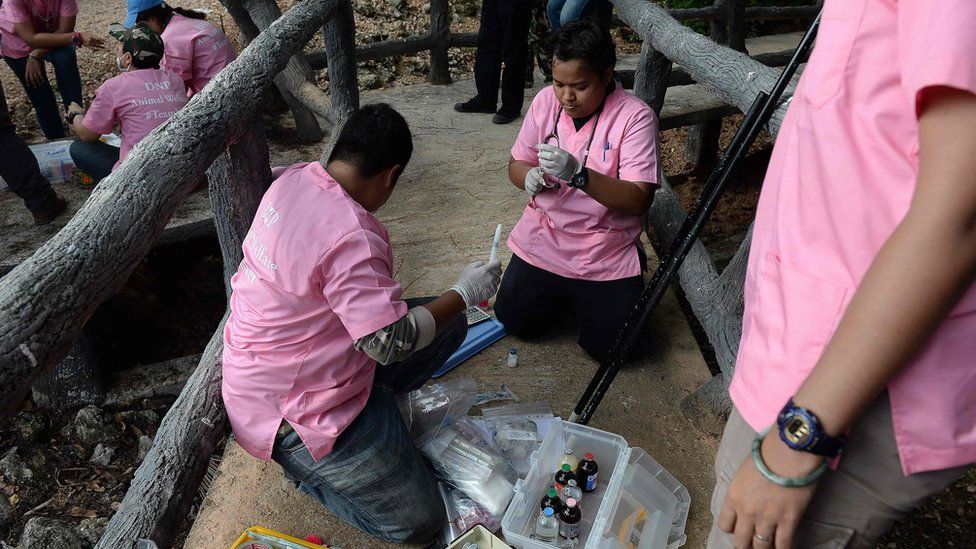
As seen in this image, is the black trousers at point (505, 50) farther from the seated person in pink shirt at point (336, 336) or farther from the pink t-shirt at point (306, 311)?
the pink t-shirt at point (306, 311)

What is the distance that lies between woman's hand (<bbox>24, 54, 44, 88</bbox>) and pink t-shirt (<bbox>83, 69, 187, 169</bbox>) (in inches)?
74.6

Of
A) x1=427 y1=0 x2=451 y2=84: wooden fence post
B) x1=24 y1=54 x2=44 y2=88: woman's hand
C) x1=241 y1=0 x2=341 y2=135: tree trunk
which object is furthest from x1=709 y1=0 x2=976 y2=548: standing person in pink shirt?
x1=24 y1=54 x2=44 y2=88: woman's hand

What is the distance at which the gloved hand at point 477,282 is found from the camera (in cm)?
232

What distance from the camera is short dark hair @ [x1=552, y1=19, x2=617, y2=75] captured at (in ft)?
8.63

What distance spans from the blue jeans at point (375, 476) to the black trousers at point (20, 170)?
3217mm

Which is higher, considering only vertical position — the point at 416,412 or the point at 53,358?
the point at 53,358

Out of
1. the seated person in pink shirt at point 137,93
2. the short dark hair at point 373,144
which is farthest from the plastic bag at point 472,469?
the seated person in pink shirt at point 137,93

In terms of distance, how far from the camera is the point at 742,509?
0.92 m

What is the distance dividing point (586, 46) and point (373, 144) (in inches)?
42.9

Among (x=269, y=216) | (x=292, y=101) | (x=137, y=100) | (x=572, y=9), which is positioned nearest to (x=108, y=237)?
(x=269, y=216)

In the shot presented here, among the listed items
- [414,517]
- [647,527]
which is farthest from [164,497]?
[647,527]

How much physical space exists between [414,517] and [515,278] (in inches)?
51.1

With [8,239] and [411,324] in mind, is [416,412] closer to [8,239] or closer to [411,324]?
[411,324]

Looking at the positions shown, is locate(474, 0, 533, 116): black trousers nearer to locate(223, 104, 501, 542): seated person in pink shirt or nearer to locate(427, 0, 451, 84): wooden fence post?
locate(427, 0, 451, 84): wooden fence post
